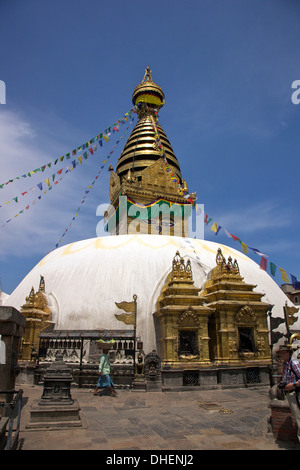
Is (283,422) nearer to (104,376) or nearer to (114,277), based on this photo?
(104,376)

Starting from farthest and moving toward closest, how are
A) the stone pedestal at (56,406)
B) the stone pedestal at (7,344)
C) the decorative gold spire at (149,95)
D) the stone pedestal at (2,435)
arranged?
the decorative gold spire at (149,95)
the stone pedestal at (56,406)
the stone pedestal at (7,344)
the stone pedestal at (2,435)

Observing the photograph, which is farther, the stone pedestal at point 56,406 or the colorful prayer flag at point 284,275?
the colorful prayer flag at point 284,275

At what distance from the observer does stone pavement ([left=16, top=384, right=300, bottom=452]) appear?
5.27m

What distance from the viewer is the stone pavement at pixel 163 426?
527 cm

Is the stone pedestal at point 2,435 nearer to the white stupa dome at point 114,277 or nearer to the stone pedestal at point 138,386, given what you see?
the stone pedestal at point 138,386

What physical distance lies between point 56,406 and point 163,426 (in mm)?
2306

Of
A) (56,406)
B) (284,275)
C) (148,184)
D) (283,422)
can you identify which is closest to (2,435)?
(56,406)

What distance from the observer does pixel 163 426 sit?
21.4ft

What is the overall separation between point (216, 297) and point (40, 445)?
1017cm

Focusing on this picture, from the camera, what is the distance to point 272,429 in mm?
5574

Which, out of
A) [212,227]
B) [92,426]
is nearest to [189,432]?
[92,426]

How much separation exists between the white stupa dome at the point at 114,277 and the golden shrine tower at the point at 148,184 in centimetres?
978

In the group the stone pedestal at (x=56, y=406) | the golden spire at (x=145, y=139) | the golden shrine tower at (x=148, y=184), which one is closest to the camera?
the stone pedestal at (x=56, y=406)

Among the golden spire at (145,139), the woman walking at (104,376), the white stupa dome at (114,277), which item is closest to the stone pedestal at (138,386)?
the woman walking at (104,376)
